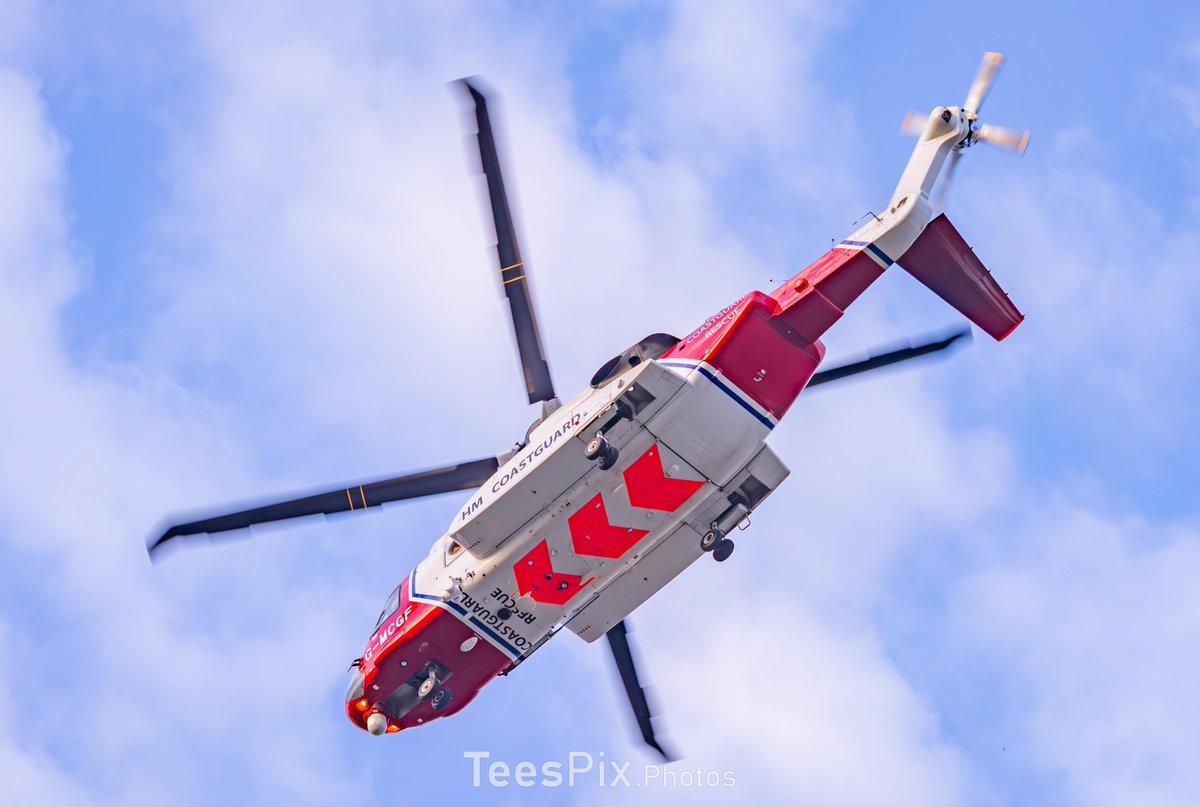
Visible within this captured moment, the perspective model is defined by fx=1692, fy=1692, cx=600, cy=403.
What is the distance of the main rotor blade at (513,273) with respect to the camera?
32.5m

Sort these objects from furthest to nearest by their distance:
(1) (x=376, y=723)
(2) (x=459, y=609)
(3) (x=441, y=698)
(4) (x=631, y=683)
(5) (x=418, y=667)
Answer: (4) (x=631, y=683) < (3) (x=441, y=698) < (1) (x=376, y=723) < (5) (x=418, y=667) < (2) (x=459, y=609)

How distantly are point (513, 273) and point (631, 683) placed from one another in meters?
10.5

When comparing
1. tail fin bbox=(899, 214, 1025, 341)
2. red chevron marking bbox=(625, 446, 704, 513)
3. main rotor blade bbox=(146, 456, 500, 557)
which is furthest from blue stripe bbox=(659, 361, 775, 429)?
main rotor blade bbox=(146, 456, 500, 557)

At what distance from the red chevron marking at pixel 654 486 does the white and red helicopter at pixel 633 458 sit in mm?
38

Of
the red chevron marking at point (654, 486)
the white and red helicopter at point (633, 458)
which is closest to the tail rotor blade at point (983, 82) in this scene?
the white and red helicopter at point (633, 458)

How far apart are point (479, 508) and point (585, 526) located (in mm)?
2116

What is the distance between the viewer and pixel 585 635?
35.8m

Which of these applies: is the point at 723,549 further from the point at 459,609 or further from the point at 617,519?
the point at 459,609

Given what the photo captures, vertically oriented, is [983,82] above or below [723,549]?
above

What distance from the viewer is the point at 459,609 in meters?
34.7

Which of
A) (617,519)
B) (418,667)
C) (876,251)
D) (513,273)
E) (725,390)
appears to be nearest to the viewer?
(725,390)

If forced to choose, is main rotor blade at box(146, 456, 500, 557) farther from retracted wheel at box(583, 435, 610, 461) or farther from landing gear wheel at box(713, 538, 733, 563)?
landing gear wheel at box(713, 538, 733, 563)

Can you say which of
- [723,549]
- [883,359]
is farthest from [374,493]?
[883,359]

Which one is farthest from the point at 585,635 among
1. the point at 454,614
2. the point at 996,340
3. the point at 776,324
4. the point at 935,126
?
the point at 935,126
